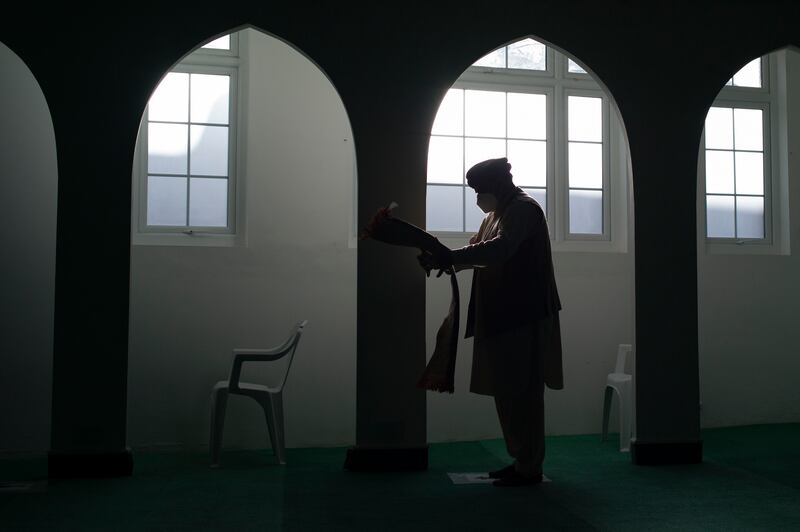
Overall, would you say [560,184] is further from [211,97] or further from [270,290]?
[211,97]

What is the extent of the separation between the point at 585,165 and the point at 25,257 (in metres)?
4.07

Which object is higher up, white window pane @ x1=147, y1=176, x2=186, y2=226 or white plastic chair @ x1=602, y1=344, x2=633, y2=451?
white window pane @ x1=147, y1=176, x2=186, y2=226

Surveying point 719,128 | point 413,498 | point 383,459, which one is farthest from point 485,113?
point 413,498

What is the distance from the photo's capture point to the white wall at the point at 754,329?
6102 mm

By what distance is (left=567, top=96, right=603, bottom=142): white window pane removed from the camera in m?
6.07

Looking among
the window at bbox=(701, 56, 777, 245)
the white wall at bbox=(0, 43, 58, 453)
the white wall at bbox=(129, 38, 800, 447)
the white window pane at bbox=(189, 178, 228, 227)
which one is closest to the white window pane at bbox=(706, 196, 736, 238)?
the window at bbox=(701, 56, 777, 245)

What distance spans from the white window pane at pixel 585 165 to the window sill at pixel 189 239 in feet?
8.50

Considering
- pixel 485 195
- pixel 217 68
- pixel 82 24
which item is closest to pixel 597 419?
pixel 485 195

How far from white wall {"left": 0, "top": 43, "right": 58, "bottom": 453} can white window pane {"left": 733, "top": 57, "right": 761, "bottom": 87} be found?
17.2 ft

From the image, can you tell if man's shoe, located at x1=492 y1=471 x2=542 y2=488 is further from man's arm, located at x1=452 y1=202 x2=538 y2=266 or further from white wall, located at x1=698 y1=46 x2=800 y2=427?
white wall, located at x1=698 y1=46 x2=800 y2=427

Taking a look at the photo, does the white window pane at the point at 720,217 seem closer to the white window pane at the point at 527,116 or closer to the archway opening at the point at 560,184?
the archway opening at the point at 560,184

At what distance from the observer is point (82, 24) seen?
4.06 metres

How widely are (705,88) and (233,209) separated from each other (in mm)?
3148

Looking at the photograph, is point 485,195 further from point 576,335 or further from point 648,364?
point 576,335
